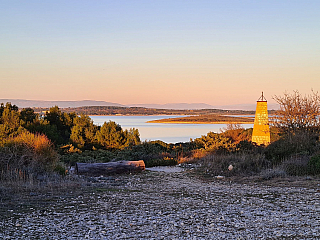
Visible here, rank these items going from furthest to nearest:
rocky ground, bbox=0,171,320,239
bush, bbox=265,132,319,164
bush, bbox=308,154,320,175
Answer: bush, bbox=265,132,319,164 < bush, bbox=308,154,320,175 < rocky ground, bbox=0,171,320,239

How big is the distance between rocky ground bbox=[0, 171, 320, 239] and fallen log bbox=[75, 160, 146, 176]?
3004mm

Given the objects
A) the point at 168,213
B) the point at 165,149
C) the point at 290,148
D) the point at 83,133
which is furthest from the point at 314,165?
the point at 83,133

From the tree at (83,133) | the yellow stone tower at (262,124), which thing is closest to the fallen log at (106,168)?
the yellow stone tower at (262,124)

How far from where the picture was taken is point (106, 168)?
12.8 meters

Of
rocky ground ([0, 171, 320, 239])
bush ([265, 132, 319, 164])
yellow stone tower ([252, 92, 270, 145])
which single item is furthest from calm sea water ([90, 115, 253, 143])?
rocky ground ([0, 171, 320, 239])

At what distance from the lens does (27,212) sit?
6445mm

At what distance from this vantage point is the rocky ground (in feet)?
17.0

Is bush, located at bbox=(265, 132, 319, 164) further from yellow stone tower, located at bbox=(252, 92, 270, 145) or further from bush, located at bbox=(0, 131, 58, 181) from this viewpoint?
bush, located at bbox=(0, 131, 58, 181)

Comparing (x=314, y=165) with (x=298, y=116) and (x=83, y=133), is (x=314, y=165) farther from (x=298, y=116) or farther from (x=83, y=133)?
(x=83, y=133)

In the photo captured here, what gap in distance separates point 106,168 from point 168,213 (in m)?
6.64

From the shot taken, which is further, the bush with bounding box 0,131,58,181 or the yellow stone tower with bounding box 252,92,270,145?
the yellow stone tower with bounding box 252,92,270,145

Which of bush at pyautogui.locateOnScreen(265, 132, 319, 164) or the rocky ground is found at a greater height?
bush at pyautogui.locateOnScreen(265, 132, 319, 164)

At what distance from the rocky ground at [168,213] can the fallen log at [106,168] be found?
3004 millimetres

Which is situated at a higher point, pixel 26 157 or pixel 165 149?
pixel 26 157
